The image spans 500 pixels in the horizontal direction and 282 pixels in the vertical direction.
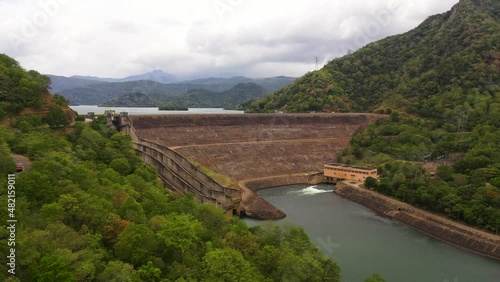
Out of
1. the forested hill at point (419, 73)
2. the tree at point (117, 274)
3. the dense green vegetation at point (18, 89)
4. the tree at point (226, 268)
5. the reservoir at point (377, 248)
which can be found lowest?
the reservoir at point (377, 248)

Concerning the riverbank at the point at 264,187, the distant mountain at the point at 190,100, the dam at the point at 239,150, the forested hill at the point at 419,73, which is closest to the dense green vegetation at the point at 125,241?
the riverbank at the point at 264,187

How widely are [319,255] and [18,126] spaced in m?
26.1

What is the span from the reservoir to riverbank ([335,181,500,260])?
627 millimetres

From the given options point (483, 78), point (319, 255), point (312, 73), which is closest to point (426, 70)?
point (483, 78)

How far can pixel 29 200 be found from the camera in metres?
15.2

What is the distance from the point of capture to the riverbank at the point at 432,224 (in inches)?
1049

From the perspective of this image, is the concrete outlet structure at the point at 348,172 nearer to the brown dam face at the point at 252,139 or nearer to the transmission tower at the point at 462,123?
the brown dam face at the point at 252,139

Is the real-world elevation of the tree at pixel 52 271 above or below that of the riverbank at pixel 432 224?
above

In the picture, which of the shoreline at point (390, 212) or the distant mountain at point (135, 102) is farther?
the distant mountain at point (135, 102)

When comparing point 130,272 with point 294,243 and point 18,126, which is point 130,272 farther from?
point 18,126

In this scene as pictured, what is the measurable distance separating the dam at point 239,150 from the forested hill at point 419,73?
10.9m

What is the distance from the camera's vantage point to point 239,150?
49.8 meters

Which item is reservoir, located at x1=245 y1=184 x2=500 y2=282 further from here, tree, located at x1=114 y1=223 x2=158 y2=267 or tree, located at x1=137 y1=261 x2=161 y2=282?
tree, located at x1=137 y1=261 x2=161 y2=282

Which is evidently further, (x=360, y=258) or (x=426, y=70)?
(x=426, y=70)
